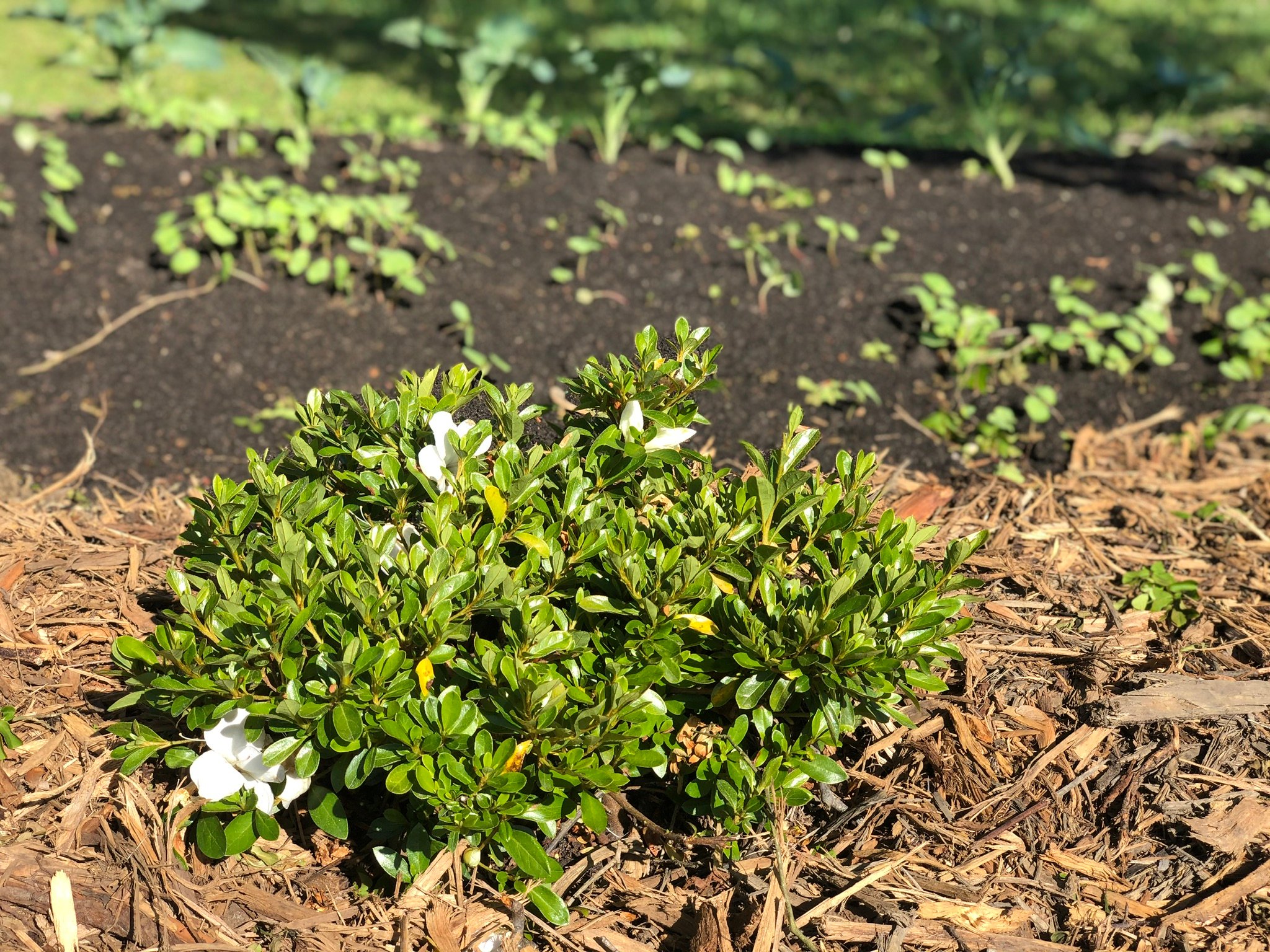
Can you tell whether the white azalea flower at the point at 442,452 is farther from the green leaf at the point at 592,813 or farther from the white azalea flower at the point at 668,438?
the green leaf at the point at 592,813

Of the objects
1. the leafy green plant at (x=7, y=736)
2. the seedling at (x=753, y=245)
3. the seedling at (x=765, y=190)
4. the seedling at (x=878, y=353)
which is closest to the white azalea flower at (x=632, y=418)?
the leafy green plant at (x=7, y=736)

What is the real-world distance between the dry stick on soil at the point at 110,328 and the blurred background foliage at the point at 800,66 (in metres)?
1.25

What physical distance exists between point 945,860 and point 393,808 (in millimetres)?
1073

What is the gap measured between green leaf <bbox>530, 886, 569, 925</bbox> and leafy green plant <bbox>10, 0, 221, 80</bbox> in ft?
16.1

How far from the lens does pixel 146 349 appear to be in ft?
13.3

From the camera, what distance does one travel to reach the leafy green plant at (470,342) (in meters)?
3.89

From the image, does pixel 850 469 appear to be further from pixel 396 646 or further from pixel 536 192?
pixel 536 192

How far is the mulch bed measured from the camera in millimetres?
2014

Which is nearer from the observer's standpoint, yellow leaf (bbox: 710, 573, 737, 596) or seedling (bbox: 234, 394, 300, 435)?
yellow leaf (bbox: 710, 573, 737, 596)

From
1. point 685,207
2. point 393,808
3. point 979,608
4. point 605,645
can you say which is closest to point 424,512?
point 605,645

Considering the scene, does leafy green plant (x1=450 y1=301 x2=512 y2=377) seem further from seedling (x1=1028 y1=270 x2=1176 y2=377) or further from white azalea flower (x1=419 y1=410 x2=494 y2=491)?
seedling (x1=1028 y1=270 x2=1176 y2=377)

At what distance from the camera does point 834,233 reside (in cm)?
455

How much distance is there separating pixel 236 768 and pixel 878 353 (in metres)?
2.87

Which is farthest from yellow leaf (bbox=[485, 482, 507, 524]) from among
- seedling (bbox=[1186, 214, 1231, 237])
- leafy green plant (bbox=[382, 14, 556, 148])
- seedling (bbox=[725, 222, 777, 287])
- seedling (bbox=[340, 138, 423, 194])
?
seedling (bbox=[1186, 214, 1231, 237])
